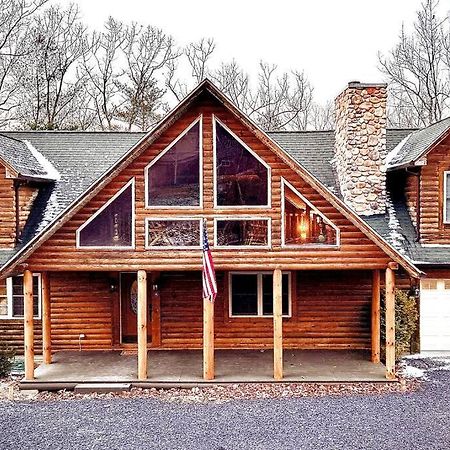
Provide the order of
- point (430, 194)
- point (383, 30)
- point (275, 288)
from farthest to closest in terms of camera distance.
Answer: point (383, 30) → point (430, 194) → point (275, 288)

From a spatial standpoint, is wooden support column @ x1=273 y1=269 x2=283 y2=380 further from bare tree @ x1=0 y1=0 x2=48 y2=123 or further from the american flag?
bare tree @ x1=0 y1=0 x2=48 y2=123

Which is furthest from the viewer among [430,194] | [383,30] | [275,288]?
[383,30]

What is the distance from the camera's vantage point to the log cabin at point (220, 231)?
1084 centimetres

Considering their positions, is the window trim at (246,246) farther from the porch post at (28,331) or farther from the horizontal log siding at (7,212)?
the horizontal log siding at (7,212)

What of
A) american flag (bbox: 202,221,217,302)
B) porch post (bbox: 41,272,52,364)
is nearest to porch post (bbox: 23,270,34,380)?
porch post (bbox: 41,272,52,364)

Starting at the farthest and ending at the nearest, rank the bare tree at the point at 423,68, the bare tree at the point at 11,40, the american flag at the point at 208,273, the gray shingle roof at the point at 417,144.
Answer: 1. the bare tree at the point at 423,68
2. the bare tree at the point at 11,40
3. the gray shingle roof at the point at 417,144
4. the american flag at the point at 208,273

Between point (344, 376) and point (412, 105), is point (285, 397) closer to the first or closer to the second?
point (344, 376)

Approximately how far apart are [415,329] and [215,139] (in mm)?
6767

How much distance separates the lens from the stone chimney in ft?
44.9

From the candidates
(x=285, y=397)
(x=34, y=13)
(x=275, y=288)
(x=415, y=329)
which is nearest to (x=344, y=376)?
(x=285, y=397)

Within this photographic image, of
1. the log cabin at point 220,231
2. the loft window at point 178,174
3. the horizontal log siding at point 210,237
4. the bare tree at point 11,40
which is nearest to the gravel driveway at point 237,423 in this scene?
the log cabin at point 220,231

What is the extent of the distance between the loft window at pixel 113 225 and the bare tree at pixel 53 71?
17.9 meters

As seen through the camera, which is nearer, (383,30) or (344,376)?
(344,376)

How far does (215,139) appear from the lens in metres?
10.9
